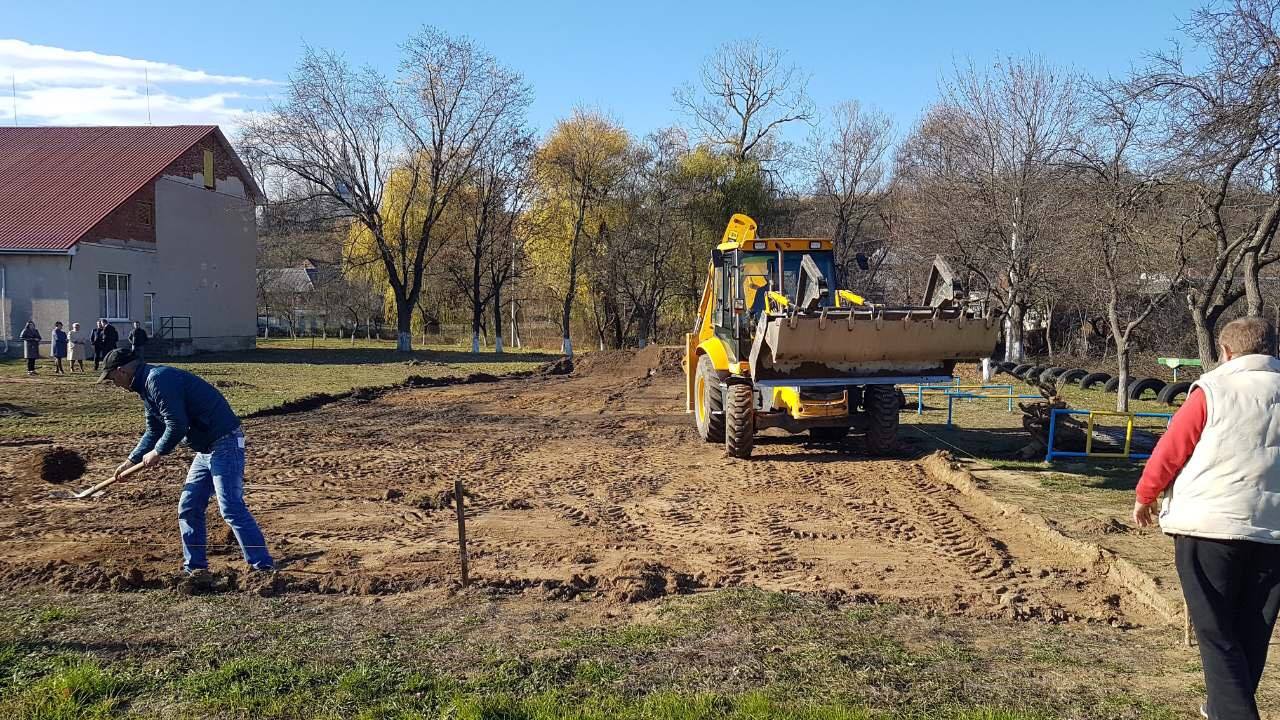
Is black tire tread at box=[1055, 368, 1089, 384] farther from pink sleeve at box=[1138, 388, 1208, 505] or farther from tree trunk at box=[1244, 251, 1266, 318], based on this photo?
pink sleeve at box=[1138, 388, 1208, 505]

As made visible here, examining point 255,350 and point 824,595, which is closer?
point 824,595

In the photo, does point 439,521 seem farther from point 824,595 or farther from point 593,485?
point 824,595

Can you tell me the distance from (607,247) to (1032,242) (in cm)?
2259

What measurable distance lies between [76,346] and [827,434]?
21806mm

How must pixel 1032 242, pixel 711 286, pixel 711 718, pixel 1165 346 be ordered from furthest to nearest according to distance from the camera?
pixel 1165 346, pixel 1032 242, pixel 711 286, pixel 711 718

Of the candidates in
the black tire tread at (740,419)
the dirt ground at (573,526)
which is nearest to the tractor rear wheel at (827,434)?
the dirt ground at (573,526)

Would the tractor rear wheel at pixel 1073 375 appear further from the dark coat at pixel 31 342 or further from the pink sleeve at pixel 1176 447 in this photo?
the dark coat at pixel 31 342

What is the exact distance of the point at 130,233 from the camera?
30.6 meters

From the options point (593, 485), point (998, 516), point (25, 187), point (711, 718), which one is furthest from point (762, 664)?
point (25, 187)

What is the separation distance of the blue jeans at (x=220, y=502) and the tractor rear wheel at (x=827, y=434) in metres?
8.52

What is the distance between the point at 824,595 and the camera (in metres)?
6.25

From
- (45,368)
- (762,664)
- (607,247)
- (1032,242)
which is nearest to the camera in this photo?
(762,664)

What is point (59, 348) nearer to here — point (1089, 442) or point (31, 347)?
point (31, 347)

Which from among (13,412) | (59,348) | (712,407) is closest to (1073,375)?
(712,407)
